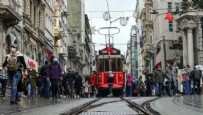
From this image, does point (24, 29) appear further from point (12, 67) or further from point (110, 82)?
point (12, 67)

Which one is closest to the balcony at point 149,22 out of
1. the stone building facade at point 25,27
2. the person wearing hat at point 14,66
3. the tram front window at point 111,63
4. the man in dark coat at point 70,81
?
the stone building facade at point 25,27

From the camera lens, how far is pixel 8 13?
27.8 m

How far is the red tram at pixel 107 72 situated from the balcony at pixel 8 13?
26.7ft

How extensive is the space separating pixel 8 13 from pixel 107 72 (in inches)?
382

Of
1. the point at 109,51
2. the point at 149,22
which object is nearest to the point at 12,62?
the point at 109,51

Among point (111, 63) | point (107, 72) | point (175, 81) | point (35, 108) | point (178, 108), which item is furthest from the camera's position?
point (111, 63)

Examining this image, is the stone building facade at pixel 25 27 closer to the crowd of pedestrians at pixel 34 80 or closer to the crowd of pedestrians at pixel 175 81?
the crowd of pedestrians at pixel 34 80

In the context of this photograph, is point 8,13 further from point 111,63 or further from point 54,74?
point 111,63

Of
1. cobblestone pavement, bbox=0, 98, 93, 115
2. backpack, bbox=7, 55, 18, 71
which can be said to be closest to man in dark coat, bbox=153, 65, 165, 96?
cobblestone pavement, bbox=0, 98, 93, 115

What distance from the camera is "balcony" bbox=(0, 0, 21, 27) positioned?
27.0 m

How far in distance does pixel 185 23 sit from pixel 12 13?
33.2 meters

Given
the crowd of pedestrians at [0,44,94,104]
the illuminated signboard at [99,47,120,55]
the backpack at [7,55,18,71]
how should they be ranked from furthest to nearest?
the illuminated signboard at [99,47,120,55]
the crowd of pedestrians at [0,44,94,104]
the backpack at [7,55,18,71]

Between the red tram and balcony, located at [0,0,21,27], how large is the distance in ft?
26.7

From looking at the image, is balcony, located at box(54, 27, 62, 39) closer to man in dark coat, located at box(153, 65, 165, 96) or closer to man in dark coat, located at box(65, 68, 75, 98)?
man in dark coat, located at box(65, 68, 75, 98)
